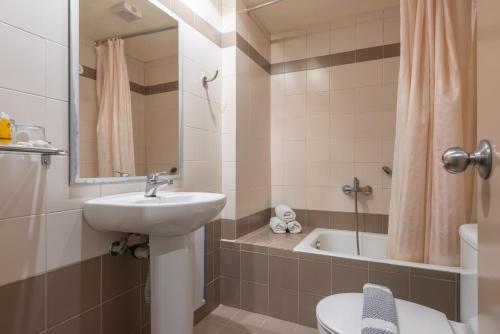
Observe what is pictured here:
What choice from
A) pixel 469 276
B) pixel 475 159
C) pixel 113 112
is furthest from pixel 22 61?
pixel 469 276

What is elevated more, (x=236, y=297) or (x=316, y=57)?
(x=316, y=57)

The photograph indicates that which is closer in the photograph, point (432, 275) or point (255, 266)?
point (432, 275)

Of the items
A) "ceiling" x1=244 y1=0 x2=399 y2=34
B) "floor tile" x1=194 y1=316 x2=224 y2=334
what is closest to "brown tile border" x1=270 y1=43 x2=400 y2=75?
"ceiling" x1=244 y1=0 x2=399 y2=34

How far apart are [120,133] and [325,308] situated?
3.92 ft

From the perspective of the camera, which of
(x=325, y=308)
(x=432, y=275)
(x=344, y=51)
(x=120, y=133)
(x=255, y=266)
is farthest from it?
(x=344, y=51)

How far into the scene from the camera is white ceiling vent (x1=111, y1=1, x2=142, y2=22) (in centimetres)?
126

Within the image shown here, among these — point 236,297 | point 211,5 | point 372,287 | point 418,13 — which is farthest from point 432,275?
point 211,5

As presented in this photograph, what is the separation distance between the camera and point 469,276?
108 centimetres

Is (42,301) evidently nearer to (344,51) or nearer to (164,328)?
(164,328)

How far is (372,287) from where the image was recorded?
1157 millimetres

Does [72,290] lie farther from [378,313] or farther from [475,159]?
[475,159]

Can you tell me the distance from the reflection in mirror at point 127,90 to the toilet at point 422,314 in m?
1.08

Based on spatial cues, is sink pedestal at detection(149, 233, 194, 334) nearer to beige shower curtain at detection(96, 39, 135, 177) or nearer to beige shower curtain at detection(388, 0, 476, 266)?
beige shower curtain at detection(96, 39, 135, 177)

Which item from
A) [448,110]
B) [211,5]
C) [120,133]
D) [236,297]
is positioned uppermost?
[211,5]
